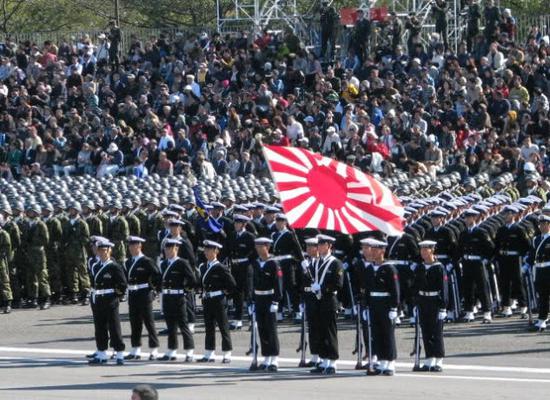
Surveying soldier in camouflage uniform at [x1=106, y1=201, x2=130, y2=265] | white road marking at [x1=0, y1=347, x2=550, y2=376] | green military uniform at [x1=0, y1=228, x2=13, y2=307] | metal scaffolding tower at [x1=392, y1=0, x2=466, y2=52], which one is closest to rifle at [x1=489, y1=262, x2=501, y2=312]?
white road marking at [x1=0, y1=347, x2=550, y2=376]

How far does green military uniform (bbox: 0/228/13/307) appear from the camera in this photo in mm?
27156

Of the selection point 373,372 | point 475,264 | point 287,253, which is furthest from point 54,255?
point 373,372

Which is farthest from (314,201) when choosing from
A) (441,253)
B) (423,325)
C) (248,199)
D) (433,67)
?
(433,67)

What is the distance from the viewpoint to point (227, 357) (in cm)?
2112

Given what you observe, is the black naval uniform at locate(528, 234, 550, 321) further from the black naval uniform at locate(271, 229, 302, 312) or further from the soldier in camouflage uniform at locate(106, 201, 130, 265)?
the soldier in camouflage uniform at locate(106, 201, 130, 265)

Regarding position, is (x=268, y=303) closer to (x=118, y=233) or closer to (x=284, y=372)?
(x=284, y=372)

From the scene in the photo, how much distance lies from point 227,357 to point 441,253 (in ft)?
14.5

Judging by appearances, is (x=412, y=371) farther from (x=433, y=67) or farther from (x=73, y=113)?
(x=73, y=113)

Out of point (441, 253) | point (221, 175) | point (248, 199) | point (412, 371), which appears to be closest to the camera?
point (412, 371)

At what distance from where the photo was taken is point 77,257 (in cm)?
2788

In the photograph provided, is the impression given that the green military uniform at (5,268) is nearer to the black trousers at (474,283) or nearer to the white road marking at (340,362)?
the white road marking at (340,362)

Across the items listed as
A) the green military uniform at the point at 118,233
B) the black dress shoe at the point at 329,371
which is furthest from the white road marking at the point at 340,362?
the green military uniform at the point at 118,233

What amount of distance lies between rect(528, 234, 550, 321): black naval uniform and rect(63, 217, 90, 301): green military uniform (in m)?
8.39

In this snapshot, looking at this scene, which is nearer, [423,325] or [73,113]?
[423,325]
